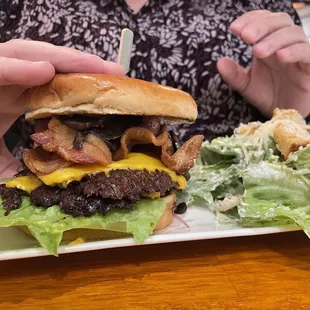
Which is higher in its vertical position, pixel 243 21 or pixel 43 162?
pixel 243 21

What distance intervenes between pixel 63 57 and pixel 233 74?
48.7 inches

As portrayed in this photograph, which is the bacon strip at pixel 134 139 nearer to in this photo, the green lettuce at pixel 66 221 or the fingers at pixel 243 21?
the green lettuce at pixel 66 221

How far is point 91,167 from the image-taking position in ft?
4.34

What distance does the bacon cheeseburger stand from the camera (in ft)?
4.20

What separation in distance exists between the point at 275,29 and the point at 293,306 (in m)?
1.44

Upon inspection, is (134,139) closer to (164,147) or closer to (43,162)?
(164,147)

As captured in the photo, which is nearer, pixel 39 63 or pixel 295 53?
pixel 39 63

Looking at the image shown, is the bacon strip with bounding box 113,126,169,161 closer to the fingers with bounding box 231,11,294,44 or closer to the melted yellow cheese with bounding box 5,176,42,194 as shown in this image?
the melted yellow cheese with bounding box 5,176,42,194

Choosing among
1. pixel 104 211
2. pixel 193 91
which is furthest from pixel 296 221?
pixel 193 91

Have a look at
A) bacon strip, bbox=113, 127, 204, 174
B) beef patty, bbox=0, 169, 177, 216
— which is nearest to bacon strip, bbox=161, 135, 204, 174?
bacon strip, bbox=113, 127, 204, 174

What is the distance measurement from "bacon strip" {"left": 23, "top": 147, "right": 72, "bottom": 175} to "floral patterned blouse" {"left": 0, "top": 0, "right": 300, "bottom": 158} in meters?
1.02

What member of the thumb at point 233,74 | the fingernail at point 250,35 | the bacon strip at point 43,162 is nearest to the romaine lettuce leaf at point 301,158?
the fingernail at point 250,35

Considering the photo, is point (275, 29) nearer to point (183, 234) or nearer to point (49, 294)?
point (183, 234)

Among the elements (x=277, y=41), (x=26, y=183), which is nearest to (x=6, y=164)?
(x=26, y=183)
